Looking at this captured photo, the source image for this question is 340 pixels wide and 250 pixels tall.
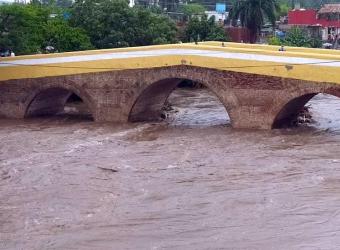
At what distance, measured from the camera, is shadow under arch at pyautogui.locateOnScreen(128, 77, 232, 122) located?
23609mm

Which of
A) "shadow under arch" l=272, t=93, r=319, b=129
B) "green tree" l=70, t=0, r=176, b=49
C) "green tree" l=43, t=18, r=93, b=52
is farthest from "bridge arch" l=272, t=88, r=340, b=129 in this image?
"green tree" l=70, t=0, r=176, b=49

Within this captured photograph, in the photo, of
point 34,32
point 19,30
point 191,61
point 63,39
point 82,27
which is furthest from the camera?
point 82,27

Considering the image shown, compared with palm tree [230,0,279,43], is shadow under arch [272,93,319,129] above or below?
below

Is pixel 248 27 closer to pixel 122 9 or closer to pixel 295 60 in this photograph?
pixel 122 9

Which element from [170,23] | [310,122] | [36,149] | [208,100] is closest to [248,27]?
[170,23]

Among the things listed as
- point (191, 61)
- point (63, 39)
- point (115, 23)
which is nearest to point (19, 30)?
point (63, 39)

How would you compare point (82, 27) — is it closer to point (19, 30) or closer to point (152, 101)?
point (19, 30)

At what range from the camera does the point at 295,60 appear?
21016 millimetres

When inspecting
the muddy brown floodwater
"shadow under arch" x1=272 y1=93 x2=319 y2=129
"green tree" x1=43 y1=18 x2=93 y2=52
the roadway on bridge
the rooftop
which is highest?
the rooftop

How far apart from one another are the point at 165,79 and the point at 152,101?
1.83m

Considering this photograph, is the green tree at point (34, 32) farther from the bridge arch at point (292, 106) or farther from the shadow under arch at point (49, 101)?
the bridge arch at point (292, 106)

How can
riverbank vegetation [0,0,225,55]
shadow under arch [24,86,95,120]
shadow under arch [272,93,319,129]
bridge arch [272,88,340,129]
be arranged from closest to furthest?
bridge arch [272,88,340,129] < shadow under arch [272,93,319,129] < shadow under arch [24,86,95,120] < riverbank vegetation [0,0,225,55]

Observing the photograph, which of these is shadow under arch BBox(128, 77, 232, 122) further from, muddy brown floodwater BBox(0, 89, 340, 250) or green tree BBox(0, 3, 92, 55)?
green tree BBox(0, 3, 92, 55)

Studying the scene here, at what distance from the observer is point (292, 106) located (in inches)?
868
